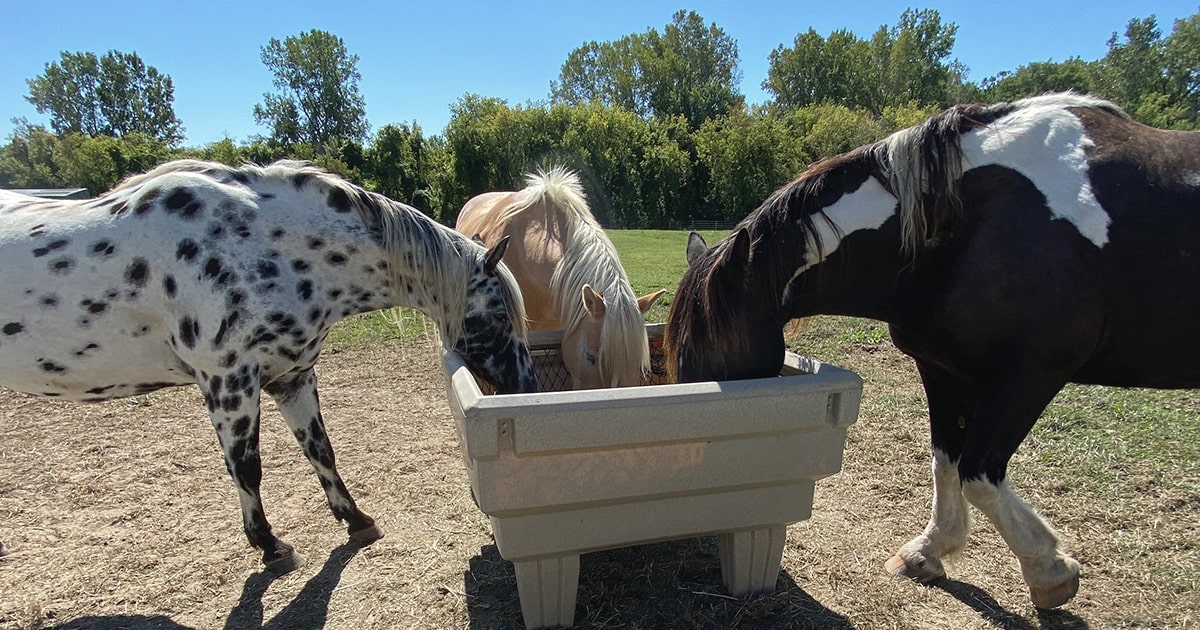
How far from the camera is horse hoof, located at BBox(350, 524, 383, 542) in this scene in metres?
2.71

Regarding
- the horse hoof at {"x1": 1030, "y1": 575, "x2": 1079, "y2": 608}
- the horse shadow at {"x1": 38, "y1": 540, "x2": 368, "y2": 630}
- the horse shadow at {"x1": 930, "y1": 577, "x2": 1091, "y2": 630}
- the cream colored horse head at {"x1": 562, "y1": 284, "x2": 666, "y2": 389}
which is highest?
the cream colored horse head at {"x1": 562, "y1": 284, "x2": 666, "y2": 389}

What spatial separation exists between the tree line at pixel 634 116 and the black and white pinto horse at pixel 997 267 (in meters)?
16.9

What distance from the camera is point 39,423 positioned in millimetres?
4074

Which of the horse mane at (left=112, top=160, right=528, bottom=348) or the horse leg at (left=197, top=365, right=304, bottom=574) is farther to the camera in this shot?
the horse mane at (left=112, top=160, right=528, bottom=348)

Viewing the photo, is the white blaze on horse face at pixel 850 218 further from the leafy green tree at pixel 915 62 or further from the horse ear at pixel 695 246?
the leafy green tree at pixel 915 62

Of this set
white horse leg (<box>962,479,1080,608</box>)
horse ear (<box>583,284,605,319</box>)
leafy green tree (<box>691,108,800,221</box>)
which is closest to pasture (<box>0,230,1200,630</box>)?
white horse leg (<box>962,479,1080,608</box>)

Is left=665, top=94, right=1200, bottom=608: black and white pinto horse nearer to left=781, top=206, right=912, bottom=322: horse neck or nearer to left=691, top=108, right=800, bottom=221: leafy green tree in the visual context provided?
left=781, top=206, right=912, bottom=322: horse neck

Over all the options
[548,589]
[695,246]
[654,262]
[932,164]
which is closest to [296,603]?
[548,589]

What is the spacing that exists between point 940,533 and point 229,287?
110 inches

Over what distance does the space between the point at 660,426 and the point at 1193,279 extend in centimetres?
160

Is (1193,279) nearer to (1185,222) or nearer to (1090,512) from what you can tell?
(1185,222)

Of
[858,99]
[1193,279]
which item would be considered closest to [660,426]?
[1193,279]

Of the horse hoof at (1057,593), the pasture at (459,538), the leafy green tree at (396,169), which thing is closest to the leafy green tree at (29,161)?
the leafy green tree at (396,169)

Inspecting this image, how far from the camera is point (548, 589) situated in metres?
1.94
